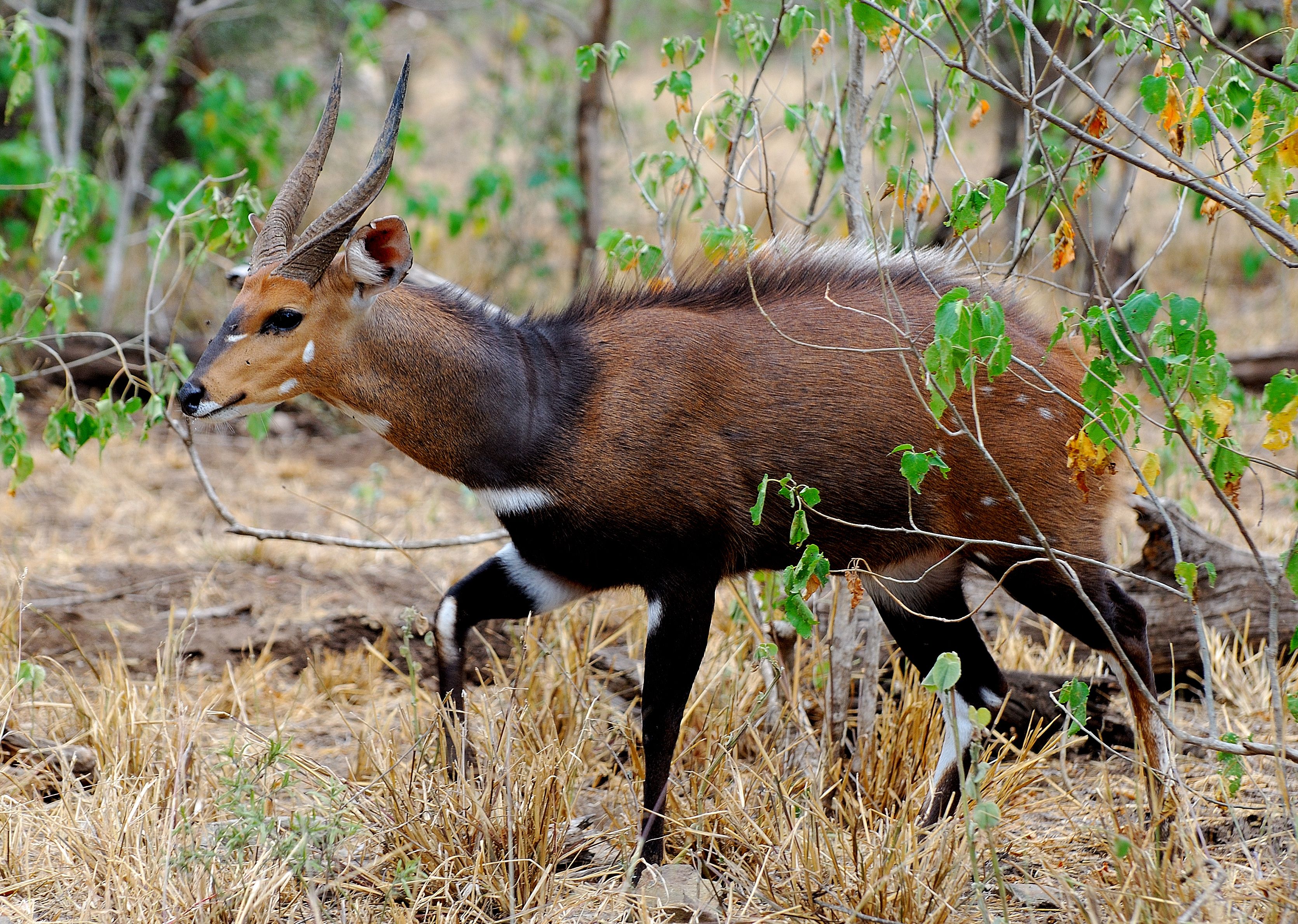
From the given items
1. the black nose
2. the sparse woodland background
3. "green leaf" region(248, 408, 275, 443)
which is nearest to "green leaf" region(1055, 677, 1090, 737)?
the sparse woodland background

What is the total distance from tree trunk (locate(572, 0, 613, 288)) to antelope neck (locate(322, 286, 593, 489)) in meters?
5.13

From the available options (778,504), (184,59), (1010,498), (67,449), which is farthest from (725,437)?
(184,59)

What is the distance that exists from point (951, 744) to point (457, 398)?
1902 mm

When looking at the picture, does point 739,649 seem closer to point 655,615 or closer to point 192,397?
point 655,615

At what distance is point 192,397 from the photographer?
11.7 ft

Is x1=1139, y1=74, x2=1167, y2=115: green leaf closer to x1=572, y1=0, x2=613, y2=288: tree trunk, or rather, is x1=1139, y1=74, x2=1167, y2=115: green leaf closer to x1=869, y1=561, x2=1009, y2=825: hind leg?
x1=869, y1=561, x2=1009, y2=825: hind leg

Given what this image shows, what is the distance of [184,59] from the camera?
1005 centimetres

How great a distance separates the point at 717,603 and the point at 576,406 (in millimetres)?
2040

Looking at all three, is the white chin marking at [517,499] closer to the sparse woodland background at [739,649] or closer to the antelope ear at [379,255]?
the sparse woodland background at [739,649]

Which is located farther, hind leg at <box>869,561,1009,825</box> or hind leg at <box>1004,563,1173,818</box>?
hind leg at <box>869,561,1009,825</box>

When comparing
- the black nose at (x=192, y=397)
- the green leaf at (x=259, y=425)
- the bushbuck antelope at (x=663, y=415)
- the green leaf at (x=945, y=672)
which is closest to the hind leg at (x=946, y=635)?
the bushbuck antelope at (x=663, y=415)

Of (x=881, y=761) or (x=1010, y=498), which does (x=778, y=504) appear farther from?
(x=881, y=761)

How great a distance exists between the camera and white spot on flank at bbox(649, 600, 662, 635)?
365 cm

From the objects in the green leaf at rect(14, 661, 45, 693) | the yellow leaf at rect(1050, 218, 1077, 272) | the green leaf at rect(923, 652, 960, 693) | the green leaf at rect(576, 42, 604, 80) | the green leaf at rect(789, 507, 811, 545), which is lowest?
the green leaf at rect(14, 661, 45, 693)
